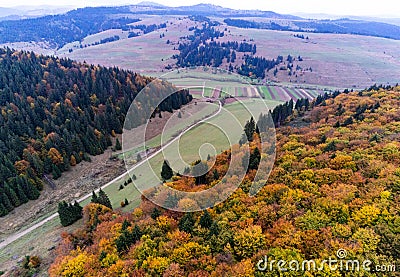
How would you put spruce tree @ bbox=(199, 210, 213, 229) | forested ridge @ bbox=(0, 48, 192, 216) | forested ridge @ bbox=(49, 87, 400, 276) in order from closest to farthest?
forested ridge @ bbox=(49, 87, 400, 276) → spruce tree @ bbox=(199, 210, 213, 229) → forested ridge @ bbox=(0, 48, 192, 216)

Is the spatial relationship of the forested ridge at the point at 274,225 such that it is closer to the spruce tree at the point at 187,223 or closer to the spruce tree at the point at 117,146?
the spruce tree at the point at 187,223

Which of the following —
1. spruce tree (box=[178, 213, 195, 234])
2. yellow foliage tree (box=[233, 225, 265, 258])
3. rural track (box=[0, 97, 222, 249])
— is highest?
yellow foliage tree (box=[233, 225, 265, 258])

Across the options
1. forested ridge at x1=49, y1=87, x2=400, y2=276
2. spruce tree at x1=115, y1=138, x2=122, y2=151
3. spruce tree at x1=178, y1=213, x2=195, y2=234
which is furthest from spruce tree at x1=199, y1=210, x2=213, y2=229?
spruce tree at x1=115, y1=138, x2=122, y2=151

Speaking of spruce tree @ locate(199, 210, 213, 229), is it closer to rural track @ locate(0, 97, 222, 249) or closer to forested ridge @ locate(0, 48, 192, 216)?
rural track @ locate(0, 97, 222, 249)

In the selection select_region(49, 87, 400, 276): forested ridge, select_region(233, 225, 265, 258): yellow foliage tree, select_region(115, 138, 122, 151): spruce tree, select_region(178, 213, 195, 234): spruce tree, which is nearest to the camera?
select_region(49, 87, 400, 276): forested ridge

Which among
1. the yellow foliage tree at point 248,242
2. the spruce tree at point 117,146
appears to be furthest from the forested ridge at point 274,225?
the spruce tree at point 117,146

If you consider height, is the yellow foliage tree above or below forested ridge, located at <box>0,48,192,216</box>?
above

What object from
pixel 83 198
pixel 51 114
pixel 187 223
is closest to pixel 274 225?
pixel 187 223
